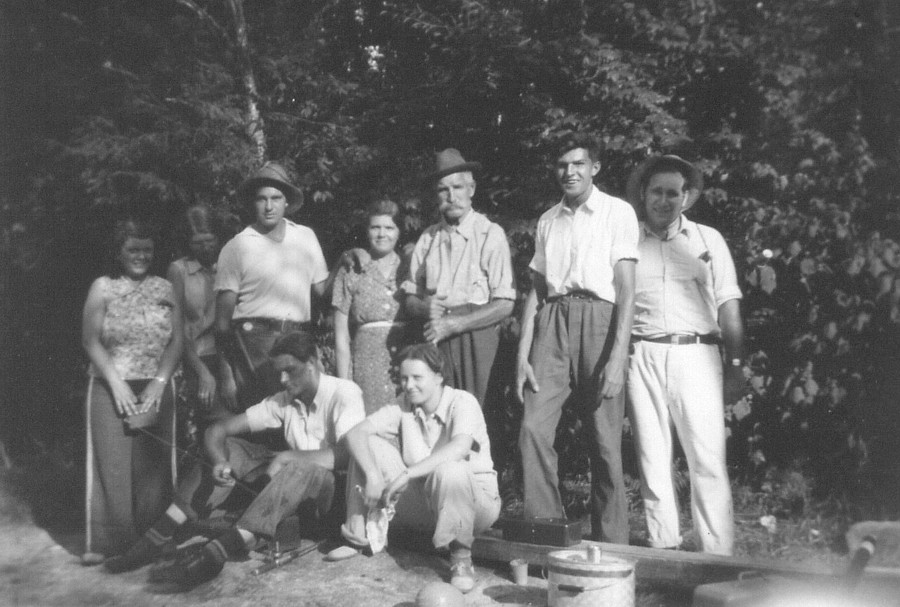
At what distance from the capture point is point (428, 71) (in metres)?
6.87

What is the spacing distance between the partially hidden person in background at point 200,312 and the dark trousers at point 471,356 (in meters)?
Answer: 1.32

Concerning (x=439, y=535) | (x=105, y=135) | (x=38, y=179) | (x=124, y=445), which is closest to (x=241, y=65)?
(x=105, y=135)

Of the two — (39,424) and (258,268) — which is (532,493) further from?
(39,424)

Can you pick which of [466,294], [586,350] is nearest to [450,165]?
[466,294]

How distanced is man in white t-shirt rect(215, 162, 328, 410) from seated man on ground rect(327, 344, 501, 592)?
2.64 feet

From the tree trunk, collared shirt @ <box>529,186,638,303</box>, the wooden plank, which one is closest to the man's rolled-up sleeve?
collared shirt @ <box>529,186,638,303</box>

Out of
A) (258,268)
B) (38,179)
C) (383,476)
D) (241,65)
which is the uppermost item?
(241,65)

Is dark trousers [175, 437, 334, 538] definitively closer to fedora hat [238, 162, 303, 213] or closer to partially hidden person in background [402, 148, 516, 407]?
partially hidden person in background [402, 148, 516, 407]

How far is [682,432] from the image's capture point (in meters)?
4.61

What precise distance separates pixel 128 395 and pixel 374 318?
133cm

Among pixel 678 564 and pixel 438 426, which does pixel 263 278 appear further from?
pixel 678 564

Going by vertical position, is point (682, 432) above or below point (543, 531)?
above

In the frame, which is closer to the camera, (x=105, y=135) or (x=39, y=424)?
(x=105, y=135)

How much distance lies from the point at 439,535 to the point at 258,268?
185cm
